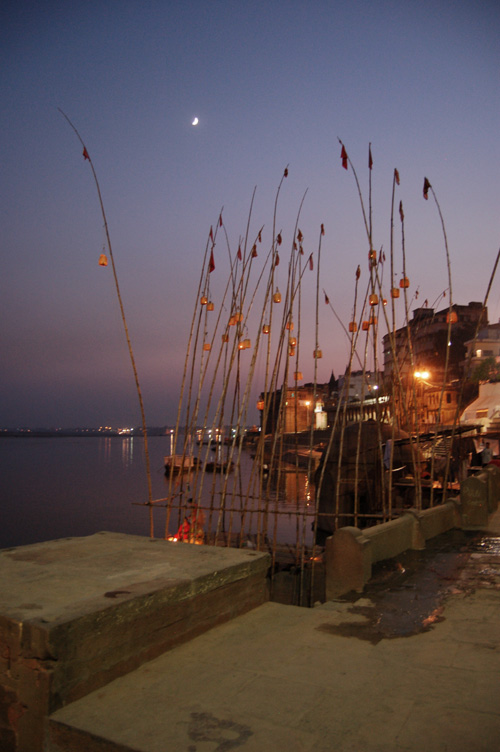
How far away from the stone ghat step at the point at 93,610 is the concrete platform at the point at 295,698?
103 millimetres

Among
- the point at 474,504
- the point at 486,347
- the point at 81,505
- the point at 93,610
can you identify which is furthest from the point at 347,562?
the point at 486,347

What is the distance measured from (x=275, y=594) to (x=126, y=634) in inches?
258

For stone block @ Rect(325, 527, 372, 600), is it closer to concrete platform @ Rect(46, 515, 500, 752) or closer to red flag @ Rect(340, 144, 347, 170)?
concrete platform @ Rect(46, 515, 500, 752)

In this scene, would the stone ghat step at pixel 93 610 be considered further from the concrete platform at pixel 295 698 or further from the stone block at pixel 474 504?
the stone block at pixel 474 504

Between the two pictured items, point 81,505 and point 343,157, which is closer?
point 343,157

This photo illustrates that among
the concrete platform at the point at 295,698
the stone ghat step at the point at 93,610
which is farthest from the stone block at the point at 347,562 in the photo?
the concrete platform at the point at 295,698

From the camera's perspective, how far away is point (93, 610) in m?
2.59

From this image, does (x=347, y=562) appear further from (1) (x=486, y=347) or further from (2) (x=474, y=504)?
(1) (x=486, y=347)

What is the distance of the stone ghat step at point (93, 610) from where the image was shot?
2.42m

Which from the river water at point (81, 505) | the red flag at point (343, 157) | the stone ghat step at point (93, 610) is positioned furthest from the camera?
the river water at point (81, 505)

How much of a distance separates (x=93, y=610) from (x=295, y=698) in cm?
106

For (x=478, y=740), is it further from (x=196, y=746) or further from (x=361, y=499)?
(x=361, y=499)

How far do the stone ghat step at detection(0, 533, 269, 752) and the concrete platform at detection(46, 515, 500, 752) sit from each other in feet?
0.34

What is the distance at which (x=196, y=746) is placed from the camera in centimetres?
216
